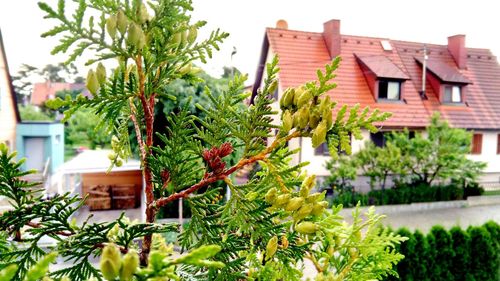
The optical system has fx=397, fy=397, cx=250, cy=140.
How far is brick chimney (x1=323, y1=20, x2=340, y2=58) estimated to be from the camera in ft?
34.0

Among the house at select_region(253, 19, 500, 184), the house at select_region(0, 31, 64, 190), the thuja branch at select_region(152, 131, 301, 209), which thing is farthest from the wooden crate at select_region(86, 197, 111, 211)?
the thuja branch at select_region(152, 131, 301, 209)

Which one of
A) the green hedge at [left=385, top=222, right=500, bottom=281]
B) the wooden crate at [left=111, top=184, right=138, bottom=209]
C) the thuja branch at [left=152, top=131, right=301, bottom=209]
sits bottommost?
the wooden crate at [left=111, top=184, right=138, bottom=209]

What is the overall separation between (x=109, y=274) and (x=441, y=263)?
5.12 meters

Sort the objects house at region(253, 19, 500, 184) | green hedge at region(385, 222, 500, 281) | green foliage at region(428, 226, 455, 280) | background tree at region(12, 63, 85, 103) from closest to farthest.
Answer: green hedge at region(385, 222, 500, 281)
green foliage at region(428, 226, 455, 280)
house at region(253, 19, 500, 184)
background tree at region(12, 63, 85, 103)

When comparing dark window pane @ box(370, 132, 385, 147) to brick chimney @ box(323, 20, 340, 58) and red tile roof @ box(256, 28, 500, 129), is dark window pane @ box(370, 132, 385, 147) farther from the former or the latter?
brick chimney @ box(323, 20, 340, 58)

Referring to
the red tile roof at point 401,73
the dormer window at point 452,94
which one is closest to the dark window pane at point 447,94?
the dormer window at point 452,94

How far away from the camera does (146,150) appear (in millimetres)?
958

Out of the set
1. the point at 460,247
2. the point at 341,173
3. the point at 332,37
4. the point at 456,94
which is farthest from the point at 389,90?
the point at 460,247

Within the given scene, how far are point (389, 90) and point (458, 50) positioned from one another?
12.0 ft

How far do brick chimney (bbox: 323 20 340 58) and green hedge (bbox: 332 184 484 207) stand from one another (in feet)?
12.1

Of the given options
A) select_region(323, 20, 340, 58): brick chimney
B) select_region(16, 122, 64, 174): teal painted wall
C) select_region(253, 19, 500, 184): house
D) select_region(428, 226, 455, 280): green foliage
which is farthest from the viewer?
select_region(16, 122, 64, 174): teal painted wall

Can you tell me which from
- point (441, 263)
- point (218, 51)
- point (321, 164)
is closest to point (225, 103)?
point (218, 51)

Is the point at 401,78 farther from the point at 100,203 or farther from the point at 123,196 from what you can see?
the point at 100,203

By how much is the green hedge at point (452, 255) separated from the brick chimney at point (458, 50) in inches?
348
